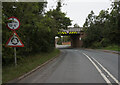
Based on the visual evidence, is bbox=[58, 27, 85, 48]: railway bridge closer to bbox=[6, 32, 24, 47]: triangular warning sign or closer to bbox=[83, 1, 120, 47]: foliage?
bbox=[83, 1, 120, 47]: foliage

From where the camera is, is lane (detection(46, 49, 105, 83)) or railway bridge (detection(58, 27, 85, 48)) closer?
lane (detection(46, 49, 105, 83))

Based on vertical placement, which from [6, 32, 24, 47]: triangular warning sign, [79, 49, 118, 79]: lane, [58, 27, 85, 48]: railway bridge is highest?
[58, 27, 85, 48]: railway bridge

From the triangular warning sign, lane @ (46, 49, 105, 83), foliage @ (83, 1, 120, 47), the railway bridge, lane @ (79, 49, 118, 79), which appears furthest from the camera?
the railway bridge

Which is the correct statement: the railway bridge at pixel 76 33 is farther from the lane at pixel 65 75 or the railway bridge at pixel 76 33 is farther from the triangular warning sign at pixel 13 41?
the triangular warning sign at pixel 13 41

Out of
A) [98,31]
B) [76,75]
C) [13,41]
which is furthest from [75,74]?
[98,31]

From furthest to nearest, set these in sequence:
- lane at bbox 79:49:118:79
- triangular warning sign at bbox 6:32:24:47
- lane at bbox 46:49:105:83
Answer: lane at bbox 79:49:118:79 → triangular warning sign at bbox 6:32:24:47 → lane at bbox 46:49:105:83

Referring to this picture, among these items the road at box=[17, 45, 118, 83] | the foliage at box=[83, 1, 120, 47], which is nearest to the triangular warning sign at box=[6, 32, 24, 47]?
the road at box=[17, 45, 118, 83]

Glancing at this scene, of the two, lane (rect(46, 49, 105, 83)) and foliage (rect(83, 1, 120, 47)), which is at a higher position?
foliage (rect(83, 1, 120, 47))

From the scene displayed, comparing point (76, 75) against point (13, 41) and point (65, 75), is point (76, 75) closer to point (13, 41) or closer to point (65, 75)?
point (65, 75)

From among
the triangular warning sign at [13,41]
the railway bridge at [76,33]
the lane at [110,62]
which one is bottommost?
the lane at [110,62]

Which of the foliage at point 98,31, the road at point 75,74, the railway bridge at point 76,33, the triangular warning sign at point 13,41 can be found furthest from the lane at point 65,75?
the railway bridge at point 76,33

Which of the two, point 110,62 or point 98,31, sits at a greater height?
point 98,31

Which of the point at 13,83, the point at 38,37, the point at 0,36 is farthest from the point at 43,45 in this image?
the point at 13,83

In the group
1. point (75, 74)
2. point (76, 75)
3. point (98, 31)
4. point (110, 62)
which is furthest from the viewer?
point (98, 31)
